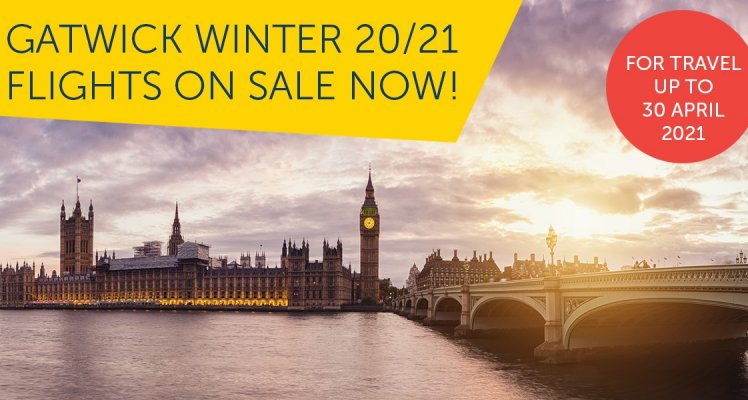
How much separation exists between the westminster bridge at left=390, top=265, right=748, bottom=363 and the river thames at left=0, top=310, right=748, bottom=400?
8.08 ft

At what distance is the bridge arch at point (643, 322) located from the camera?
4278cm

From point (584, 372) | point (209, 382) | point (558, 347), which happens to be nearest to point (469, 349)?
point (558, 347)

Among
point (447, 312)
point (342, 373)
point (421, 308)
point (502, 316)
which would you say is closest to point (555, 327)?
point (342, 373)

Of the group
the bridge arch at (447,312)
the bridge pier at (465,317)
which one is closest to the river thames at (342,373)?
the bridge pier at (465,317)

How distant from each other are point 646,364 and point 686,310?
4882 mm

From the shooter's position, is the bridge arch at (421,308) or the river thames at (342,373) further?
the bridge arch at (421,308)

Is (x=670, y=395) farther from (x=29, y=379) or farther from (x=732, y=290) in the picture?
(x=29, y=379)

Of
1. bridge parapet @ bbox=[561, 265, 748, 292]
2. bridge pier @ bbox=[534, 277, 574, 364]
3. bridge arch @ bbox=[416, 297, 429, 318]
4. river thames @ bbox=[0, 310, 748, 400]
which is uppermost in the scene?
bridge parapet @ bbox=[561, 265, 748, 292]

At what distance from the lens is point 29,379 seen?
154ft

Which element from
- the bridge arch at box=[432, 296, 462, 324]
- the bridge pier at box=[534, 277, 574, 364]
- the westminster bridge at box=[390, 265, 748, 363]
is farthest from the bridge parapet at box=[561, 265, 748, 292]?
the bridge arch at box=[432, 296, 462, 324]

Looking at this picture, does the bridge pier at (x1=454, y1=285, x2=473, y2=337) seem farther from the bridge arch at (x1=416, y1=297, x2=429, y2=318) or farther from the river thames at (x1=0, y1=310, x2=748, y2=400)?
the bridge arch at (x1=416, y1=297, x2=429, y2=318)

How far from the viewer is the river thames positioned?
40156 mm

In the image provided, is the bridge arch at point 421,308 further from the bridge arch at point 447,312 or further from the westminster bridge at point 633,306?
the westminster bridge at point 633,306

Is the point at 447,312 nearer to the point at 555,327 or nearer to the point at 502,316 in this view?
the point at 502,316
